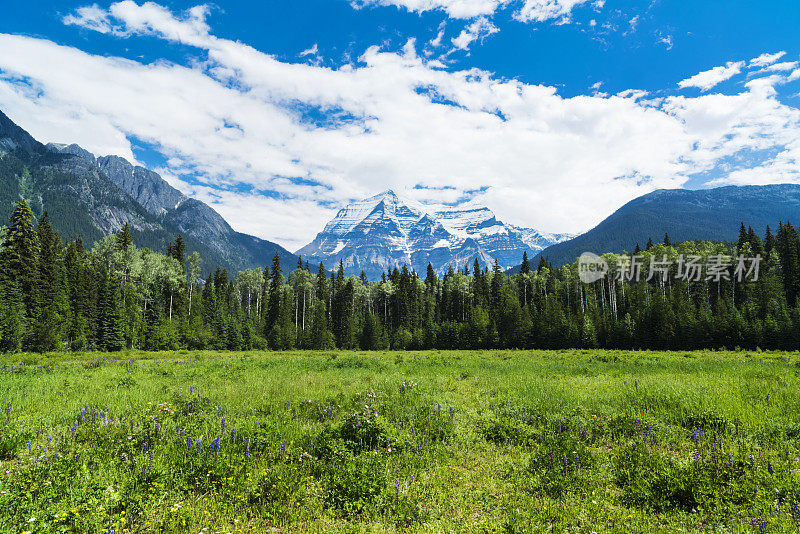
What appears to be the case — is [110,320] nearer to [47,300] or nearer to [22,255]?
[47,300]

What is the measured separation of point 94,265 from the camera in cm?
6444

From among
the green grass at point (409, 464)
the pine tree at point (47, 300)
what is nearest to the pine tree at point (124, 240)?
the pine tree at point (47, 300)

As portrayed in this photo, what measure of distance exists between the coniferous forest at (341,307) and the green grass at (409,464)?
43203mm

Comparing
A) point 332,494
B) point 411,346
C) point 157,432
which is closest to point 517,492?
point 332,494

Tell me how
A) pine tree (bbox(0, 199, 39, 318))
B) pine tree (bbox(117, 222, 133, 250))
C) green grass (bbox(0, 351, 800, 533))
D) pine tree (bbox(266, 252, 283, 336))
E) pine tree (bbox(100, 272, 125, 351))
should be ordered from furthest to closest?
pine tree (bbox(266, 252, 283, 336)), pine tree (bbox(117, 222, 133, 250)), pine tree (bbox(100, 272, 125, 351)), pine tree (bbox(0, 199, 39, 318)), green grass (bbox(0, 351, 800, 533))

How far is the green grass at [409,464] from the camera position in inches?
201

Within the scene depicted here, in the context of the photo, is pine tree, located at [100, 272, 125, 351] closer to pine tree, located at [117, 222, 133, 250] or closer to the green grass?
pine tree, located at [117, 222, 133, 250]

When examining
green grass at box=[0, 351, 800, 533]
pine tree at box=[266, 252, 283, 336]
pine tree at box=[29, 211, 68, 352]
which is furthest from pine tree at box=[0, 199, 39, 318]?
green grass at box=[0, 351, 800, 533]

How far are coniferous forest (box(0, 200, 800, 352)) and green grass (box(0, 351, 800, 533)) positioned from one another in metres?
43.2

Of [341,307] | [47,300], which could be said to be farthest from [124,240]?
[341,307]

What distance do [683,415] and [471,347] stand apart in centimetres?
7114

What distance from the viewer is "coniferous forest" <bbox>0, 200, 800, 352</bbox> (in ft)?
156

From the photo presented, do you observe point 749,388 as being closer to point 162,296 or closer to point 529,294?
point 162,296

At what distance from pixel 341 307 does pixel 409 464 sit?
270 ft
